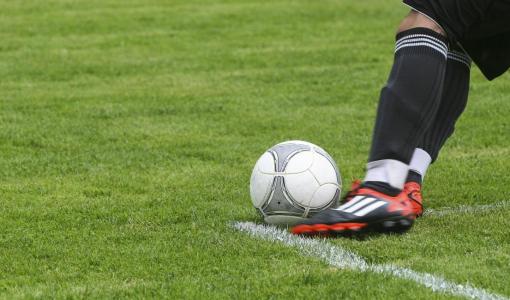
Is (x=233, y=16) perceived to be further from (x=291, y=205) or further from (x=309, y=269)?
(x=309, y=269)

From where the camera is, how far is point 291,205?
4.48m

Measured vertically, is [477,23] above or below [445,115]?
above

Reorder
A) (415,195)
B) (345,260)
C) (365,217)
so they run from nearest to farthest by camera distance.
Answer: (345,260)
(365,217)
(415,195)

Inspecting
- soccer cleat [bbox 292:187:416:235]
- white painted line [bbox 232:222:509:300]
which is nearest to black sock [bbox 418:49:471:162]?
soccer cleat [bbox 292:187:416:235]

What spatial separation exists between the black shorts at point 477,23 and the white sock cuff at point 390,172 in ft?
1.96

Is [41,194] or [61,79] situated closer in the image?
[41,194]

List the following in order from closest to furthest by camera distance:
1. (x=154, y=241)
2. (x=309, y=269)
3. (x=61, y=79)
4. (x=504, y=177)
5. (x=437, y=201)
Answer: (x=309, y=269)
(x=154, y=241)
(x=437, y=201)
(x=504, y=177)
(x=61, y=79)

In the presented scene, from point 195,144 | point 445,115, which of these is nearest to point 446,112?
point 445,115

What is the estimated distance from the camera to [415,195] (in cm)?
465

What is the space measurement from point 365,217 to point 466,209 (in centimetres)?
80

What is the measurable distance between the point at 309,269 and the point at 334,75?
553 centimetres

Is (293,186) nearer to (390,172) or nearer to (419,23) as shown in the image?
(390,172)

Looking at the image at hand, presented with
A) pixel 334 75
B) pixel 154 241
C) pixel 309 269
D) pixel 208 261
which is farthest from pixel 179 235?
pixel 334 75

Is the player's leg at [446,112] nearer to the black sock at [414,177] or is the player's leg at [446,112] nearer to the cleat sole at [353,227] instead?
the black sock at [414,177]
